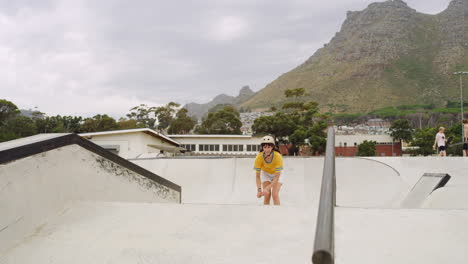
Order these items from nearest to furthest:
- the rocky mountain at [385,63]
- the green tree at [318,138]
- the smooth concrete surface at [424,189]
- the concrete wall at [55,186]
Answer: the concrete wall at [55,186] < the smooth concrete surface at [424,189] < the green tree at [318,138] < the rocky mountain at [385,63]

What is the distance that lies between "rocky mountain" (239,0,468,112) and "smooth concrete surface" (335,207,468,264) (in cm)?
8283

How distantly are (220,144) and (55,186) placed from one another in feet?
133

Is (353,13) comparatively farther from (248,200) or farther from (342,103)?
(248,200)

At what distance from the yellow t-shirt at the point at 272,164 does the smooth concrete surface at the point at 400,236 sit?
191 cm

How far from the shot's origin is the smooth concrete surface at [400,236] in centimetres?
191

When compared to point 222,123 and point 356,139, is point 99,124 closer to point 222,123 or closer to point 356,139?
point 222,123

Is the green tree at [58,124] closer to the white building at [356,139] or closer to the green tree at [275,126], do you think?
the green tree at [275,126]

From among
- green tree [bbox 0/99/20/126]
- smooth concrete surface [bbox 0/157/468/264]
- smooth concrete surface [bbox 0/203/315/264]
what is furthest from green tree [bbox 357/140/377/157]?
green tree [bbox 0/99/20/126]

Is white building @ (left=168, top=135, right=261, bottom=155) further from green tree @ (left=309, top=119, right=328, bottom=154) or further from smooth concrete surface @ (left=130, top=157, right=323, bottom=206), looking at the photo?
smooth concrete surface @ (left=130, top=157, right=323, bottom=206)

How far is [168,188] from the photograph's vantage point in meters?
4.66

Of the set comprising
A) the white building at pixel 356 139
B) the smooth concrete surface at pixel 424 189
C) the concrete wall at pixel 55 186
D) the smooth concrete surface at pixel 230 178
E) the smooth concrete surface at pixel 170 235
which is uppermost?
the concrete wall at pixel 55 186

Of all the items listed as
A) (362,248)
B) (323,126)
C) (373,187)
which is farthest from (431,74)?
(362,248)

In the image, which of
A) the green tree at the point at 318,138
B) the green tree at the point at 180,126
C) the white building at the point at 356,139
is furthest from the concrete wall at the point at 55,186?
the green tree at the point at 180,126

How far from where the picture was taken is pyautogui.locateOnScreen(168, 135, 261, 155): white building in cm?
4334
